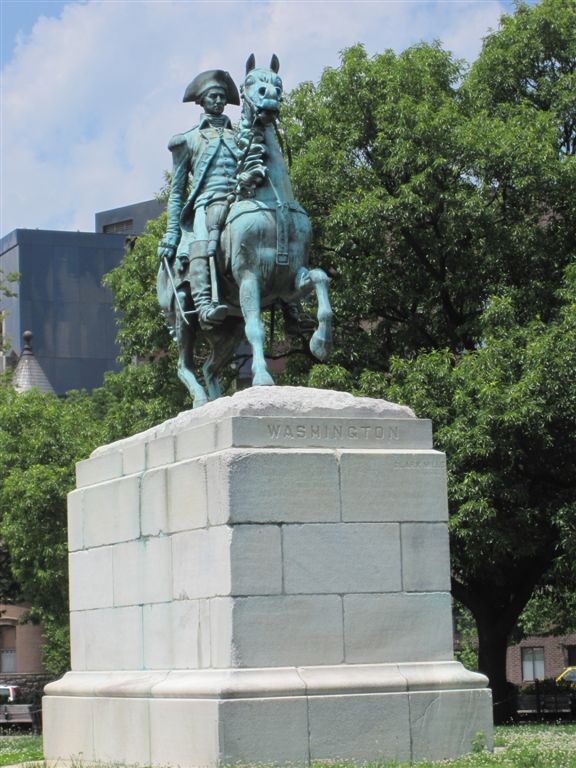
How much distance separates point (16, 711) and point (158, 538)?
28775 mm

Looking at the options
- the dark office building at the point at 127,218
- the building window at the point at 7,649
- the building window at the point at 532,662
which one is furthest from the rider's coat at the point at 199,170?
the dark office building at the point at 127,218

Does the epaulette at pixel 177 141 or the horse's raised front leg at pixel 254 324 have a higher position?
the epaulette at pixel 177 141

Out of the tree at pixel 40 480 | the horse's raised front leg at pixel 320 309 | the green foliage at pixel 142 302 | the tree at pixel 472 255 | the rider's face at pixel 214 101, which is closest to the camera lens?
the horse's raised front leg at pixel 320 309

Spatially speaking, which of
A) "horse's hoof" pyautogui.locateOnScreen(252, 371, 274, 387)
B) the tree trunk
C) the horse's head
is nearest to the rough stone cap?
"horse's hoof" pyautogui.locateOnScreen(252, 371, 274, 387)

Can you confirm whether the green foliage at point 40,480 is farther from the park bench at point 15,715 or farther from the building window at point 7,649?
the building window at point 7,649

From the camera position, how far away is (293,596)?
12992 millimetres

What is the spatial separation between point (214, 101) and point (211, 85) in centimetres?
17

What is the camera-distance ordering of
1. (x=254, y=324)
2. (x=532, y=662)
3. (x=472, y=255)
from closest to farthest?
(x=254, y=324), (x=472, y=255), (x=532, y=662)

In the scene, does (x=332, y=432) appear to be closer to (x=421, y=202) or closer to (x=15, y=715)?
(x=421, y=202)

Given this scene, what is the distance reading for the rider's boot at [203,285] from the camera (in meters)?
15.0

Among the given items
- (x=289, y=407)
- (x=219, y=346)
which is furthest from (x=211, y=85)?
(x=289, y=407)

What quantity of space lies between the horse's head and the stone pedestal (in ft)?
9.19

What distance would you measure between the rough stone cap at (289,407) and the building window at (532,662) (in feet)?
178

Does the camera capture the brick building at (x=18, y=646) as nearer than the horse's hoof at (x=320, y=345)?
No
